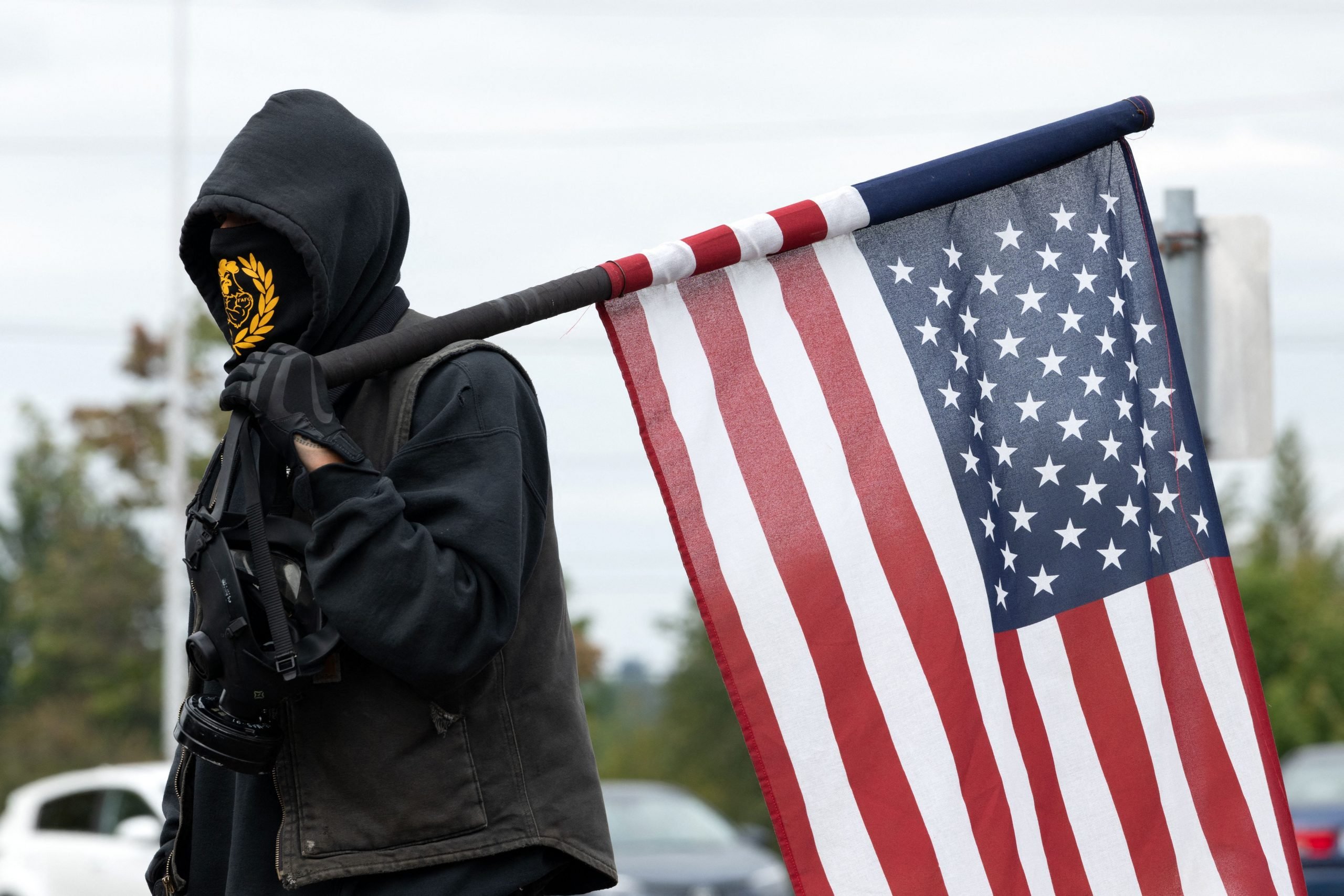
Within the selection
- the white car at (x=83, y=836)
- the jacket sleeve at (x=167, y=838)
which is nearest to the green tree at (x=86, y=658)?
the white car at (x=83, y=836)

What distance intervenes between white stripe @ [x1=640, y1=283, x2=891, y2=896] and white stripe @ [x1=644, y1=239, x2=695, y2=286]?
4 centimetres

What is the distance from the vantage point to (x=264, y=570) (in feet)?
7.18

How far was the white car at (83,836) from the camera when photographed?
9.62 meters

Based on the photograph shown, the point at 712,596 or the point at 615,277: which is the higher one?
the point at 615,277

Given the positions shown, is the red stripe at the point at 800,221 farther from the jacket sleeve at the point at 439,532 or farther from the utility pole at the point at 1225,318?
the utility pole at the point at 1225,318

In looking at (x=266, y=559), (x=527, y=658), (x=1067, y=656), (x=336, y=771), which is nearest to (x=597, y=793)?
(x=527, y=658)

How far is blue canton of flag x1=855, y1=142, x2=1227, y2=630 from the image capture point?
9.07 feet

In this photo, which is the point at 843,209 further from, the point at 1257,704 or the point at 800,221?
the point at 1257,704

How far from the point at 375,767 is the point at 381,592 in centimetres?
30

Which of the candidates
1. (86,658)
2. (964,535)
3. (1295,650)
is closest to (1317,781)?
(964,535)

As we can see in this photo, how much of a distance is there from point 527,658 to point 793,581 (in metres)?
0.51

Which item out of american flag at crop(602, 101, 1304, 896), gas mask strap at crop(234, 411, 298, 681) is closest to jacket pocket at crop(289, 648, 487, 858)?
gas mask strap at crop(234, 411, 298, 681)

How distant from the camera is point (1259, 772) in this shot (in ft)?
8.89

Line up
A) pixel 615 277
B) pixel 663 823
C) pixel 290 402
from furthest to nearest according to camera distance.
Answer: pixel 663 823, pixel 615 277, pixel 290 402
